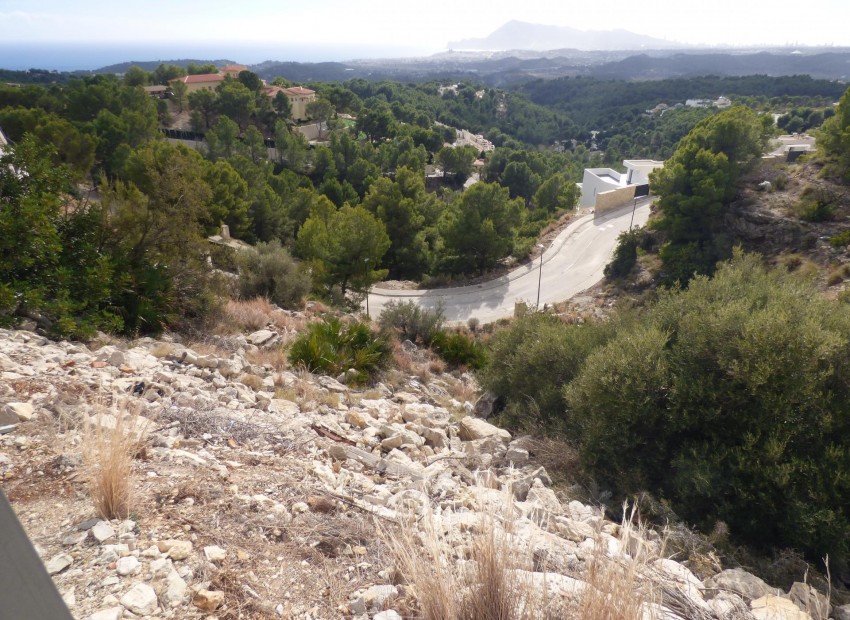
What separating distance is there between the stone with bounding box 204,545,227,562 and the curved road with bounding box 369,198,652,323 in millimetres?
18434

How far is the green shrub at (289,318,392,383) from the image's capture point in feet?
29.8

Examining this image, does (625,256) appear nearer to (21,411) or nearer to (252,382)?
(252,382)

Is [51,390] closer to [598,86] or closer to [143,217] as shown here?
[143,217]

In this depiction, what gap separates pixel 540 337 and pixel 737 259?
15.5ft

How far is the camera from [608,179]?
48.2 metres

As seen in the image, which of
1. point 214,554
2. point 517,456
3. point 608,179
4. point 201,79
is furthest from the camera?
point 201,79

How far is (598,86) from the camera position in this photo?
5960 inches

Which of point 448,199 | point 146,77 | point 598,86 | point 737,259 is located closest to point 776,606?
point 737,259

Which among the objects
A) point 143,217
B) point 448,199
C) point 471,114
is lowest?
point 448,199

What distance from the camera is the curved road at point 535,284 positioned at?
2398cm

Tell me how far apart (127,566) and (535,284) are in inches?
985

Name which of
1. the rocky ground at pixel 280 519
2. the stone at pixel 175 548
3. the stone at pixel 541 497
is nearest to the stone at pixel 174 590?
the rocky ground at pixel 280 519

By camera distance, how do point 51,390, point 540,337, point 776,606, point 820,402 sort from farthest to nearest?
point 540,337 → point 820,402 → point 51,390 → point 776,606

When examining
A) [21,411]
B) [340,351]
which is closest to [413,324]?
[340,351]
